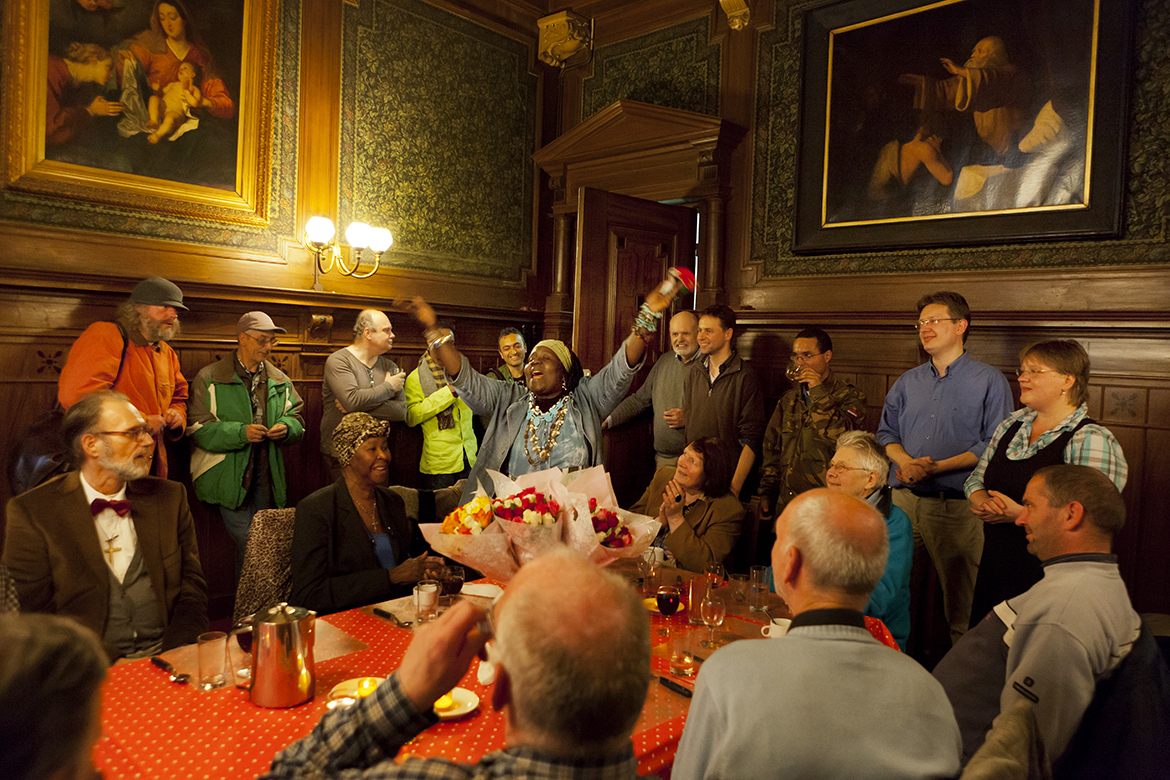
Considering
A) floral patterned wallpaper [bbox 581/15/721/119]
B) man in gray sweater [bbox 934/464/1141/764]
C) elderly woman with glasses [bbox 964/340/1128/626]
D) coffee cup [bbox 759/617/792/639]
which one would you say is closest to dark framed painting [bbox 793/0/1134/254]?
floral patterned wallpaper [bbox 581/15/721/119]

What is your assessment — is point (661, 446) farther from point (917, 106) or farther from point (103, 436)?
point (103, 436)

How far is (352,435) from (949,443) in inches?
110

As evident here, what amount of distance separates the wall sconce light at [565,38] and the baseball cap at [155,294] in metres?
3.80

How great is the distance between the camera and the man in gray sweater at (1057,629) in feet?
5.57

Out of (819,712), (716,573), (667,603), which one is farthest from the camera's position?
(716,573)

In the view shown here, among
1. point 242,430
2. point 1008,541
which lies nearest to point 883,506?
point 1008,541

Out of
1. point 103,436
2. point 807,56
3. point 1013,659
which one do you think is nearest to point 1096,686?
point 1013,659

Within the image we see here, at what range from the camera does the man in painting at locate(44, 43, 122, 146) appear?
164 inches

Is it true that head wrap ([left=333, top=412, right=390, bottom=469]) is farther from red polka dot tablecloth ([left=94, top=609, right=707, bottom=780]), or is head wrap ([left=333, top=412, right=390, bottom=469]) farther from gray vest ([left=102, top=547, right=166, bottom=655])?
red polka dot tablecloth ([left=94, top=609, right=707, bottom=780])

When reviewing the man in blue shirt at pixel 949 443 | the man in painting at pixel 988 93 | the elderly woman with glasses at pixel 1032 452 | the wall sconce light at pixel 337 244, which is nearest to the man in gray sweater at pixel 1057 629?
the elderly woman with glasses at pixel 1032 452

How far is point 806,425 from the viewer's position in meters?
4.07

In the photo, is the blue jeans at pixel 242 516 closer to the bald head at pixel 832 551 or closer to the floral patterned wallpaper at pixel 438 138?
the floral patterned wallpaper at pixel 438 138

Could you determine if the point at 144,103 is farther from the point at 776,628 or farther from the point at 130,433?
the point at 776,628

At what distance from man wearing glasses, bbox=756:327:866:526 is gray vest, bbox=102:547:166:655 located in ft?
8.56
